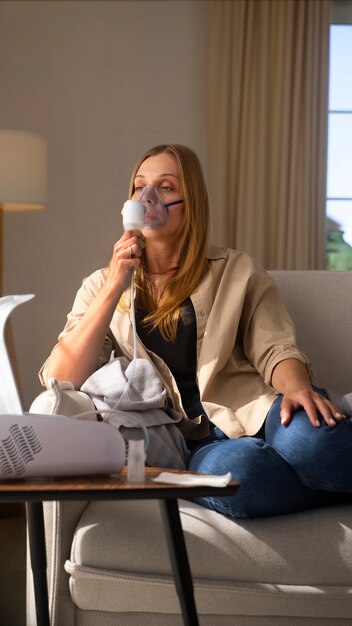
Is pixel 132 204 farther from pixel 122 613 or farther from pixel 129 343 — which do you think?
pixel 122 613

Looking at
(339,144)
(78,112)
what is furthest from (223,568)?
(339,144)

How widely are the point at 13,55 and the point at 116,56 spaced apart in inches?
20.3

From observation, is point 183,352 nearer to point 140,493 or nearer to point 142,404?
point 142,404

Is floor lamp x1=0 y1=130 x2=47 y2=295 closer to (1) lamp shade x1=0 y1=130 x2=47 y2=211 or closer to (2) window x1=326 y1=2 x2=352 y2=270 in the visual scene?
(1) lamp shade x1=0 y1=130 x2=47 y2=211

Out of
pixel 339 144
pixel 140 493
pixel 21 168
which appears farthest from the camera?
pixel 339 144

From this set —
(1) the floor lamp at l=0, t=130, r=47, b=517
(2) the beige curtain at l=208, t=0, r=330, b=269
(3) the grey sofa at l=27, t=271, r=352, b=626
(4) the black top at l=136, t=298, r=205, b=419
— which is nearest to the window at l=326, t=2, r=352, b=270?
(2) the beige curtain at l=208, t=0, r=330, b=269

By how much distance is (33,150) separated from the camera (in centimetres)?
384

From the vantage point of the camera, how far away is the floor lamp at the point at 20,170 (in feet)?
12.4

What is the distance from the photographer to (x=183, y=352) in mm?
2256

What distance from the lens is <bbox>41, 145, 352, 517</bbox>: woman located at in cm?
191

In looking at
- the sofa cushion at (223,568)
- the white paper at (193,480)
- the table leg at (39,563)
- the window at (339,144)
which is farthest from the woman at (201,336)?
the window at (339,144)

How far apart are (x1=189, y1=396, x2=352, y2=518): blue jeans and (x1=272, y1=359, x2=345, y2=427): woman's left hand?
16 millimetres

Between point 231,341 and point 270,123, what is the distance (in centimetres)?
265

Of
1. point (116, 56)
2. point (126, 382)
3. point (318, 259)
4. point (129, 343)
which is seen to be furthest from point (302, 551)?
point (116, 56)
